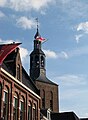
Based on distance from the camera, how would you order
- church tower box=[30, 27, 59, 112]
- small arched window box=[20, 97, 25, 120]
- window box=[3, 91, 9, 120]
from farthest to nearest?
1. church tower box=[30, 27, 59, 112]
2. small arched window box=[20, 97, 25, 120]
3. window box=[3, 91, 9, 120]

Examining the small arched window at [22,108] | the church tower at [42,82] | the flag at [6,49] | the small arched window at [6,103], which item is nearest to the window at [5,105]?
the small arched window at [6,103]

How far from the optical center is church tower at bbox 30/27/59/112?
76250 millimetres

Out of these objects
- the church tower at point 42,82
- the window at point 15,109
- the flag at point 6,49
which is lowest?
the window at point 15,109

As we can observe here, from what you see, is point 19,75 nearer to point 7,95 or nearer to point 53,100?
point 7,95

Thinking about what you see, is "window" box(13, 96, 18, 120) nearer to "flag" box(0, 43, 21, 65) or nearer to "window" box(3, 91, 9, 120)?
"window" box(3, 91, 9, 120)

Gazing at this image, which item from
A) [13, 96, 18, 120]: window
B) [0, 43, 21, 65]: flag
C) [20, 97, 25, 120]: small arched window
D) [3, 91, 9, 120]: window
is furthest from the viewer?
[20, 97, 25, 120]: small arched window

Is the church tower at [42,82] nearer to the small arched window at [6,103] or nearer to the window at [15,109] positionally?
the window at [15,109]

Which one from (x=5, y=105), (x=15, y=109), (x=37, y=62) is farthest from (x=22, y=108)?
(x=37, y=62)

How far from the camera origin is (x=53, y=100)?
259 ft

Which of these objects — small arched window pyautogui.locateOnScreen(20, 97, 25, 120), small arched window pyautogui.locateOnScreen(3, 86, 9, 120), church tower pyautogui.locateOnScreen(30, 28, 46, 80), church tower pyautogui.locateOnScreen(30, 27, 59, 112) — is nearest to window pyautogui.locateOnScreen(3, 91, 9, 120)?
small arched window pyautogui.locateOnScreen(3, 86, 9, 120)

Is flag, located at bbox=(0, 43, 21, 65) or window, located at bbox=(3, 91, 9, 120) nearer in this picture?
window, located at bbox=(3, 91, 9, 120)

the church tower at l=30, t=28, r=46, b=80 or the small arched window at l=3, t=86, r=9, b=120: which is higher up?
the church tower at l=30, t=28, r=46, b=80

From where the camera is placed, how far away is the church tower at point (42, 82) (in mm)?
76250

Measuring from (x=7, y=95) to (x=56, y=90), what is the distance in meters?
46.8
